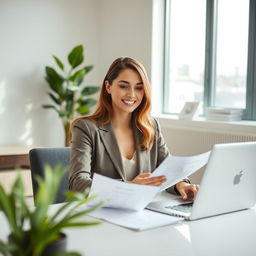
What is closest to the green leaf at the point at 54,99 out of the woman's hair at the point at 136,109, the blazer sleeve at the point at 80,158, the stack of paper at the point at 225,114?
the stack of paper at the point at 225,114

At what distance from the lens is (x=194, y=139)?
467 cm

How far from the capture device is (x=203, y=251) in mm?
1499

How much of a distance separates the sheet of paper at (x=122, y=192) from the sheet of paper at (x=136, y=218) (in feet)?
0.11

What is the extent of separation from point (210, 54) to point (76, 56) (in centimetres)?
131

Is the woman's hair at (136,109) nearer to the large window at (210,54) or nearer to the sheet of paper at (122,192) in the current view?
the sheet of paper at (122,192)

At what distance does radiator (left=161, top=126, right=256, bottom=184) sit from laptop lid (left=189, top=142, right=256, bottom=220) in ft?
7.45

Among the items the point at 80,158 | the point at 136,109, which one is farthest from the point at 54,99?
the point at 80,158

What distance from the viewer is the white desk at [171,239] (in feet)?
4.84

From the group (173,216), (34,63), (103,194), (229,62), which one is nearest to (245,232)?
(173,216)

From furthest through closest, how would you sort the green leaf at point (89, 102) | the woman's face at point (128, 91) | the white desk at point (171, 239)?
the green leaf at point (89, 102) → the woman's face at point (128, 91) → the white desk at point (171, 239)

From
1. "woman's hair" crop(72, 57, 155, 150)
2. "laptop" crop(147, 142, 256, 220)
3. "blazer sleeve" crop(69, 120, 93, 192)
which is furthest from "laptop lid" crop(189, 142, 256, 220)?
"woman's hair" crop(72, 57, 155, 150)

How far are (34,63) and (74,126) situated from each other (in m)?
2.99

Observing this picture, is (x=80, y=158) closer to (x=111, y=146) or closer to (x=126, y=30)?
(x=111, y=146)

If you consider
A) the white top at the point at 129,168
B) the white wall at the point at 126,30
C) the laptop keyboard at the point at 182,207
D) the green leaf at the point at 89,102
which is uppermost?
the white wall at the point at 126,30
